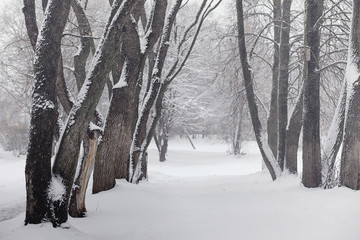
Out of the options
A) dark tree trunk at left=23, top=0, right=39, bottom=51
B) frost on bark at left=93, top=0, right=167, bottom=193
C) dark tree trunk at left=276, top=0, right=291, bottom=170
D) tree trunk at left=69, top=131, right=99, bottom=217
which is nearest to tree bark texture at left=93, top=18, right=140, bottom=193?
frost on bark at left=93, top=0, right=167, bottom=193

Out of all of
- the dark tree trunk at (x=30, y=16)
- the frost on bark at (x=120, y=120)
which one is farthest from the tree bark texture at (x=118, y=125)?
the dark tree trunk at (x=30, y=16)

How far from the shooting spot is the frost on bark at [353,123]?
21.8 feet

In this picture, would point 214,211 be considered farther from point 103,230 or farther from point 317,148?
point 317,148

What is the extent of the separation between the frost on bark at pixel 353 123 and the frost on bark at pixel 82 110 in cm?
451

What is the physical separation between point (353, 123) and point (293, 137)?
360 cm

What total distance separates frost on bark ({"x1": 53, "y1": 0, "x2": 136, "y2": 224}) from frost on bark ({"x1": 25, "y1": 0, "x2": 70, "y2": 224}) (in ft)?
0.59

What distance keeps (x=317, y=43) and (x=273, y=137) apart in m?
6.11

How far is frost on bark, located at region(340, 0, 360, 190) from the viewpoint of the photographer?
6637mm

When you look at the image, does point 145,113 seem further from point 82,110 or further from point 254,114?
point 82,110

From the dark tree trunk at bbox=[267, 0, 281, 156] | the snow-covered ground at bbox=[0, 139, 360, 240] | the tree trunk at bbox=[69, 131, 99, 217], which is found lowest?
the snow-covered ground at bbox=[0, 139, 360, 240]

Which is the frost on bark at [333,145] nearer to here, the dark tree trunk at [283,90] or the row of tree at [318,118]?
the row of tree at [318,118]

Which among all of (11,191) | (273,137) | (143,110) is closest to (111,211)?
(143,110)

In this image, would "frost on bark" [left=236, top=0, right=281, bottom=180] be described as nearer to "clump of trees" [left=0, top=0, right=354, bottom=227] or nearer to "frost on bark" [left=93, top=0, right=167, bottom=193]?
"clump of trees" [left=0, top=0, right=354, bottom=227]

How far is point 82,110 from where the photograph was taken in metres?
4.55
